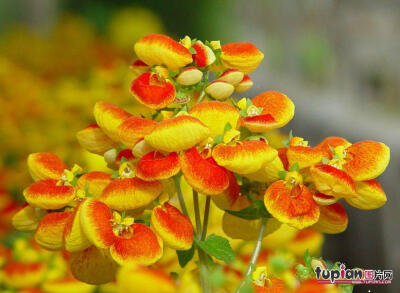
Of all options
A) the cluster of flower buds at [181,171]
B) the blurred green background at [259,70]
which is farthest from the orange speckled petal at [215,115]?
the blurred green background at [259,70]

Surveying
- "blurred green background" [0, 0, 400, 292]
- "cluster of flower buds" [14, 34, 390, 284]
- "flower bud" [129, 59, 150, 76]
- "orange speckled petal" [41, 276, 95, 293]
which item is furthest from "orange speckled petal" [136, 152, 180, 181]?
"blurred green background" [0, 0, 400, 292]

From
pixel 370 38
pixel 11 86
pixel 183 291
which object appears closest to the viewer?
pixel 183 291

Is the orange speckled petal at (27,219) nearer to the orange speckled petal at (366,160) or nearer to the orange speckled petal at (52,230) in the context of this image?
the orange speckled petal at (52,230)

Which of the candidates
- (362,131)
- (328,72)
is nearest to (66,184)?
(362,131)

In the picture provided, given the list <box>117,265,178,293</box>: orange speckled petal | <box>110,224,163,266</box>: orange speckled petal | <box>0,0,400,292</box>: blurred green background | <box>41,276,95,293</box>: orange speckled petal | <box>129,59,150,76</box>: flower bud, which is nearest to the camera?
<box>117,265,178,293</box>: orange speckled petal

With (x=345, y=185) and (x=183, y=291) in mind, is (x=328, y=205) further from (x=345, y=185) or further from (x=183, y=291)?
(x=183, y=291)

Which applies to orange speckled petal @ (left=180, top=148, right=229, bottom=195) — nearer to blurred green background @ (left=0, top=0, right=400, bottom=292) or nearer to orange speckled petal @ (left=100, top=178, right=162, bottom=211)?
orange speckled petal @ (left=100, top=178, right=162, bottom=211)
